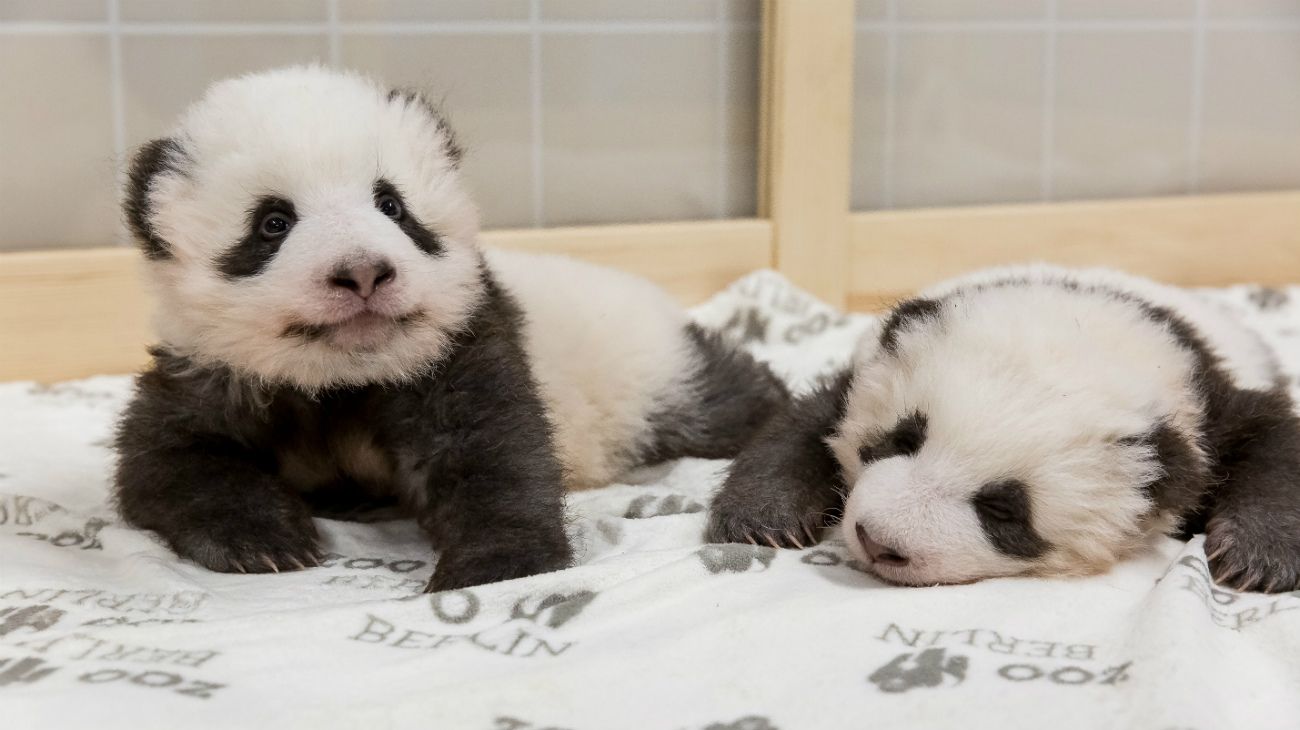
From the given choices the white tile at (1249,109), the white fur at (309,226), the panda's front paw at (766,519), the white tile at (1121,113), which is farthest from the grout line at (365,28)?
the panda's front paw at (766,519)

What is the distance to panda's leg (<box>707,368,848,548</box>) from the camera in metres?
2.52

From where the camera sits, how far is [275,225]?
90.9 inches

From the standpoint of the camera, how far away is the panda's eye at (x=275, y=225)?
2303 mm

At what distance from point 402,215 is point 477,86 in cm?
178

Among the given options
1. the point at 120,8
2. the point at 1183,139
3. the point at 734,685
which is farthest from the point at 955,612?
the point at 1183,139

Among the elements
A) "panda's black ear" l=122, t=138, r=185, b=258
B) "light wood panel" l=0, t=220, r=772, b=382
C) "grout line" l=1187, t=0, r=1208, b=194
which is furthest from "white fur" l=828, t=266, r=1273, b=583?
"grout line" l=1187, t=0, r=1208, b=194

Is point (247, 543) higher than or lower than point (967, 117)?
lower

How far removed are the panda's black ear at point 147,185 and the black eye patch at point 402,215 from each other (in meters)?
0.36

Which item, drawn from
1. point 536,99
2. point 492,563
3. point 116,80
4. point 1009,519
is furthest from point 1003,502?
point 116,80

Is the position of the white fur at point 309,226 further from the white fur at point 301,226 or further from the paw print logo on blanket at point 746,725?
the paw print logo on blanket at point 746,725

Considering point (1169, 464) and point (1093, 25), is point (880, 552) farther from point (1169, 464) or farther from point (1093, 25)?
point (1093, 25)

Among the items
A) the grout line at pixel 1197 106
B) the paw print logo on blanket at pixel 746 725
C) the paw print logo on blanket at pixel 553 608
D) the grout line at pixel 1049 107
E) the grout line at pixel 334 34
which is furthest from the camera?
the grout line at pixel 1197 106

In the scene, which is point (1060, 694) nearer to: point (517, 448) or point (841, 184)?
point (517, 448)

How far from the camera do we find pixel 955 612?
209 cm
